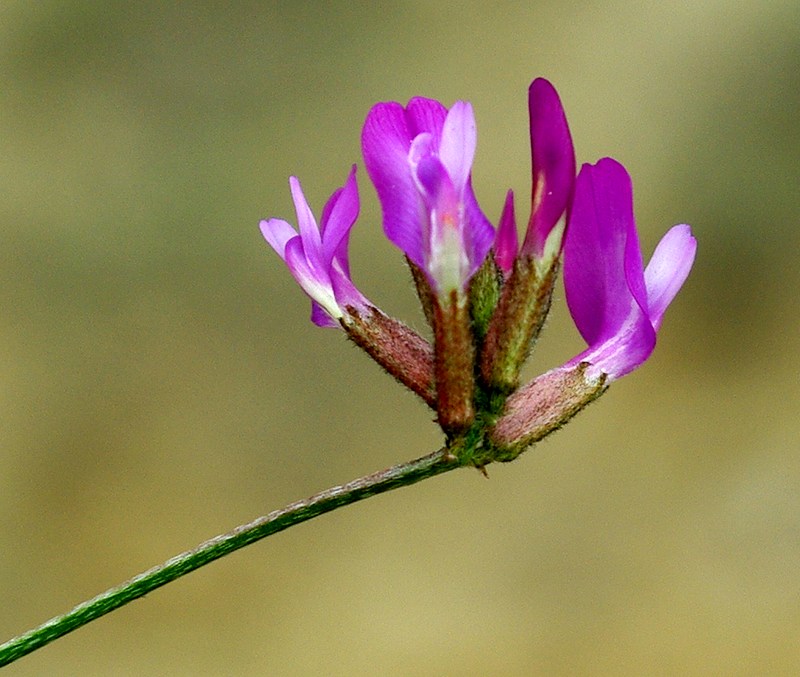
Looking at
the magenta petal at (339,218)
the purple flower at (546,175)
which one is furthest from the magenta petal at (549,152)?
the magenta petal at (339,218)

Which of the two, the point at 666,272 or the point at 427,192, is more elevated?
the point at 427,192

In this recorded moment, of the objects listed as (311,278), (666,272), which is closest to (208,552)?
(311,278)

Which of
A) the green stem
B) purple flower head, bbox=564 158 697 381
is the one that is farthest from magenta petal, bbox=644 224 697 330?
the green stem

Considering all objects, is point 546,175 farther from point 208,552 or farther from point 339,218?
point 208,552

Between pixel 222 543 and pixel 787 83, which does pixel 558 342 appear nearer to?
pixel 787 83

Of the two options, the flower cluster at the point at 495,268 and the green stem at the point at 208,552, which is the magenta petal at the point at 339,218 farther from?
the green stem at the point at 208,552

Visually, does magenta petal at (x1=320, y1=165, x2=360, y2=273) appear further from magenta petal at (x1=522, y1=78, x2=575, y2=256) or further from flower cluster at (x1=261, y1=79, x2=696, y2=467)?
magenta petal at (x1=522, y1=78, x2=575, y2=256)
